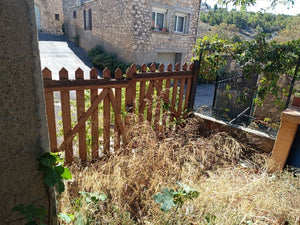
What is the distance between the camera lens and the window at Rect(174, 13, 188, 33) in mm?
13266

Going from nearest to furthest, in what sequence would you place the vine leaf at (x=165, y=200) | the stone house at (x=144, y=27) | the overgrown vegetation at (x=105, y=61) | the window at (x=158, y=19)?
the vine leaf at (x=165, y=200) < the stone house at (x=144, y=27) < the window at (x=158, y=19) < the overgrown vegetation at (x=105, y=61)

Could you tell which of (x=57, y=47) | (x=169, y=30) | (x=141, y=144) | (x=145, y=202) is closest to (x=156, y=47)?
(x=169, y=30)

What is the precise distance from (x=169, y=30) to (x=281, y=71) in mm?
10250

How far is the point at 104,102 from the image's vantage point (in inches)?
110

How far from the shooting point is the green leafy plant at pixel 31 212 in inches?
46.8

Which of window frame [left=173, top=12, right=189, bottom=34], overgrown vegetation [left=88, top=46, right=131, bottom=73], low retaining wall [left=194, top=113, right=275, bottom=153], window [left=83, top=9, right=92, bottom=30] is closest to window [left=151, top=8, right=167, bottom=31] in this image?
window frame [left=173, top=12, right=189, bottom=34]

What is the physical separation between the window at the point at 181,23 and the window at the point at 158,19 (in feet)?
3.39

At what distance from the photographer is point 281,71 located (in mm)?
3453

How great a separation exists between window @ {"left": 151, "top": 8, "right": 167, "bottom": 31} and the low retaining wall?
9780 millimetres

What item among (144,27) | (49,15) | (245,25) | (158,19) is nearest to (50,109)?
(144,27)

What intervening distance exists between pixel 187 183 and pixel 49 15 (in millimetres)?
25805

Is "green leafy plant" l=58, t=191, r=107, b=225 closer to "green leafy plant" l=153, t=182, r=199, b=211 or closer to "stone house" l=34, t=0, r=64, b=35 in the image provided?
"green leafy plant" l=153, t=182, r=199, b=211

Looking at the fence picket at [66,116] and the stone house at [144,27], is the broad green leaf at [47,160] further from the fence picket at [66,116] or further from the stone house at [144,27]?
the stone house at [144,27]

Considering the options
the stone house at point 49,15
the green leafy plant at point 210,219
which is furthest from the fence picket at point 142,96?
the stone house at point 49,15
